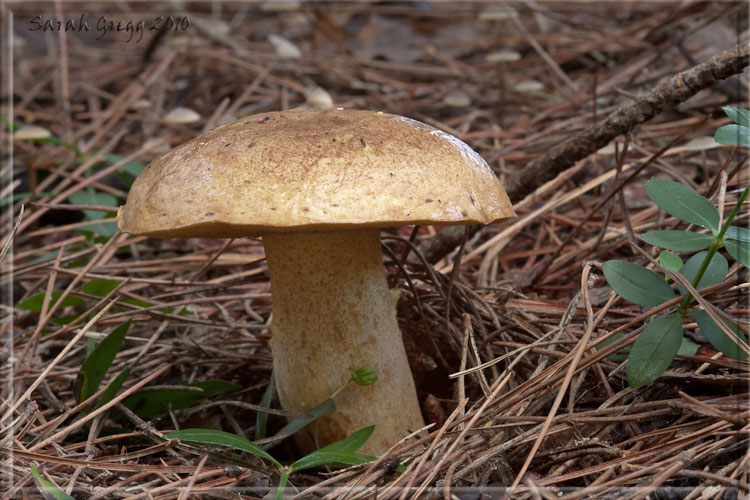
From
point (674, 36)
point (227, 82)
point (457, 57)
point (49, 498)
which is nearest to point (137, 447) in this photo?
point (49, 498)

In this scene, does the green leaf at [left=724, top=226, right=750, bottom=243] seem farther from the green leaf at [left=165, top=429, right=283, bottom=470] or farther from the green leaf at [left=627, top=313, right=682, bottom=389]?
the green leaf at [left=165, top=429, right=283, bottom=470]

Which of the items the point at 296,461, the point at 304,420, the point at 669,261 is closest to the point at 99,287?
the point at 304,420

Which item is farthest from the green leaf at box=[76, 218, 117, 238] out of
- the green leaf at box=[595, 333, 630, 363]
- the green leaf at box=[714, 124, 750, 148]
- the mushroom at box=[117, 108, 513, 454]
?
the green leaf at box=[714, 124, 750, 148]

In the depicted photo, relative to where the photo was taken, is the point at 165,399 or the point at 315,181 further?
the point at 165,399

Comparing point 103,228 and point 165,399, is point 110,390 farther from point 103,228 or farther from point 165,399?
point 103,228

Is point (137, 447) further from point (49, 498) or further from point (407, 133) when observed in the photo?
point (407, 133)
